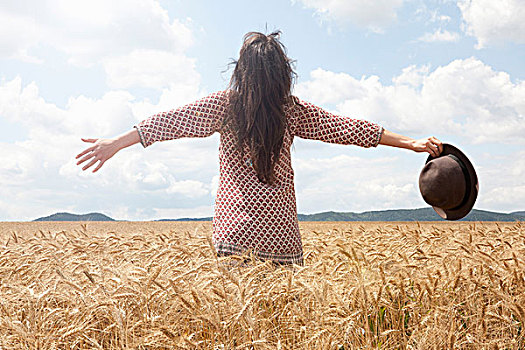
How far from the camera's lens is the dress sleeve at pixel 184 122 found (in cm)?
312

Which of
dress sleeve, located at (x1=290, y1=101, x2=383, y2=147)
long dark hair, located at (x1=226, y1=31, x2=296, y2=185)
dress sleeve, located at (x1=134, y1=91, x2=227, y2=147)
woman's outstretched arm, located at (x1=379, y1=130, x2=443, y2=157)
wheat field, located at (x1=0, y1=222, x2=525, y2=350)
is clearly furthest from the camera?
woman's outstretched arm, located at (x1=379, y1=130, x2=443, y2=157)

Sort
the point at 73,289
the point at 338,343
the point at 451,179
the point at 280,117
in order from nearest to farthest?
the point at 338,343, the point at 73,289, the point at 280,117, the point at 451,179

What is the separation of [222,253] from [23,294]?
1.22 meters

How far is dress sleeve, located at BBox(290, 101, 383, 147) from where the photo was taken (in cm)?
333

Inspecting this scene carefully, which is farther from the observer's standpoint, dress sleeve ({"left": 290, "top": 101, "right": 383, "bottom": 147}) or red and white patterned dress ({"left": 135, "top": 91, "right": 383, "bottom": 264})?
dress sleeve ({"left": 290, "top": 101, "right": 383, "bottom": 147})

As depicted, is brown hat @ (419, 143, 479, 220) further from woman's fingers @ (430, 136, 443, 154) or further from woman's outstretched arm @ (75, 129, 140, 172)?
woman's outstretched arm @ (75, 129, 140, 172)

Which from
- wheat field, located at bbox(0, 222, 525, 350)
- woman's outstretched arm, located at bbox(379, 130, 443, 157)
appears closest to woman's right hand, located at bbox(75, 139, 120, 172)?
wheat field, located at bbox(0, 222, 525, 350)

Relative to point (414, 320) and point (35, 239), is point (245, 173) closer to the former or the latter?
point (414, 320)

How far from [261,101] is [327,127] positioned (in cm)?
57

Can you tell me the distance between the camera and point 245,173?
10.2 feet

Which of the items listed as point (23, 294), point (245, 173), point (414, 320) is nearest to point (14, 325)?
point (23, 294)

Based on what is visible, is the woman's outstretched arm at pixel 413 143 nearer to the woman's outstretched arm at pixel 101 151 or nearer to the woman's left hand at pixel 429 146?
the woman's left hand at pixel 429 146

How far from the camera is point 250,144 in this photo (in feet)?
9.98

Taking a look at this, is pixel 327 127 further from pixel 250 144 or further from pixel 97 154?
pixel 97 154
